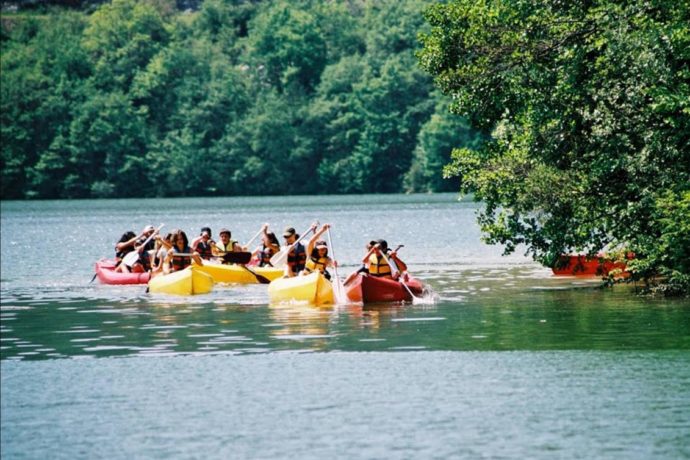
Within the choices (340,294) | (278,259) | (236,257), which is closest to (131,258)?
(236,257)

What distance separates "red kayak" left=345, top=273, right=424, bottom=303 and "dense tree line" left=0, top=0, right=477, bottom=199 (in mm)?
76148

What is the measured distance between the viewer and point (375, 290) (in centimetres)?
2909

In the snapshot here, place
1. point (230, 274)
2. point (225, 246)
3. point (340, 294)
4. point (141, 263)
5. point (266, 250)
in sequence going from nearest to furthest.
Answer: point (340, 294)
point (230, 274)
point (225, 246)
point (266, 250)
point (141, 263)

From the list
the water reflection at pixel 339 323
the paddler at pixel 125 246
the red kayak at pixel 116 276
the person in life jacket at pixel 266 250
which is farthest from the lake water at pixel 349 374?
the paddler at pixel 125 246

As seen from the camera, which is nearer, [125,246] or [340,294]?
[340,294]

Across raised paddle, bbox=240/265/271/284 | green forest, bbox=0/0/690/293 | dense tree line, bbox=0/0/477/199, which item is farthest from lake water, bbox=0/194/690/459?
dense tree line, bbox=0/0/477/199

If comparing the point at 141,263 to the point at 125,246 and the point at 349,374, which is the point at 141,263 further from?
the point at 349,374

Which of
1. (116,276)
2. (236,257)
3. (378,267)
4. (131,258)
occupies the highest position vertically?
(378,267)

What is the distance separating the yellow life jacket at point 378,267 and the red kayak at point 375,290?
40 cm

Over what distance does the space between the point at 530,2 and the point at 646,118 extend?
9.76ft

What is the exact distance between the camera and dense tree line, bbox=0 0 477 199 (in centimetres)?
11238

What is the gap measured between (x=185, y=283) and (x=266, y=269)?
2766mm

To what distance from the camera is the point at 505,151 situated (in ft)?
101

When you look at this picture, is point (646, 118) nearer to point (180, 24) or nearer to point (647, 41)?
point (647, 41)
